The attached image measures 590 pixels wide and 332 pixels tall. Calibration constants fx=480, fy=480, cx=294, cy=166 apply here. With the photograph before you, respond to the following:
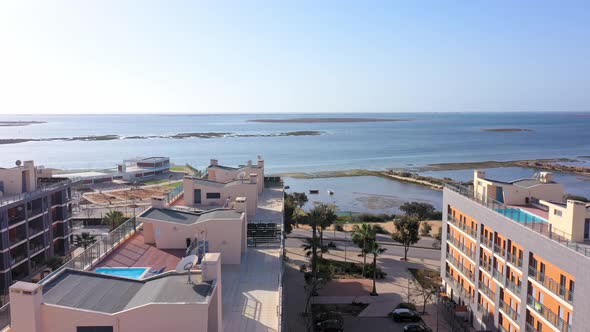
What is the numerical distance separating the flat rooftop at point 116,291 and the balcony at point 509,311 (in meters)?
18.8

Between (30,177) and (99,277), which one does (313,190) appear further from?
(99,277)

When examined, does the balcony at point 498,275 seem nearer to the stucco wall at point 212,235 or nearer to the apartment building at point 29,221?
the stucco wall at point 212,235

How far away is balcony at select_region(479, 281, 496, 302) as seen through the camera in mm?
28525

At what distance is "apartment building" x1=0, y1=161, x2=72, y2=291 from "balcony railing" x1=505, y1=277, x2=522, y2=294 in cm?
3287

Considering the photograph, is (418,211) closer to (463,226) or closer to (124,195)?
(463,226)

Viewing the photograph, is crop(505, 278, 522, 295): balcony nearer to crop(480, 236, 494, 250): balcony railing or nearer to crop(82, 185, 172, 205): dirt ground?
crop(480, 236, 494, 250): balcony railing

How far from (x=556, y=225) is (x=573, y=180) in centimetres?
9170

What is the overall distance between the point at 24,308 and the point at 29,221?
2814 centimetres

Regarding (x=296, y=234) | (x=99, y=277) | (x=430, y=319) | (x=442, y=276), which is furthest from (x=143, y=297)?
(x=296, y=234)

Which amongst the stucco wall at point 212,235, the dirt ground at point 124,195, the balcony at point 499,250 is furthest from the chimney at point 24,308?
the dirt ground at point 124,195

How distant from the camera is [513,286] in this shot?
2608cm

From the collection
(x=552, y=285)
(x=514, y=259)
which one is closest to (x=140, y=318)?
(x=552, y=285)

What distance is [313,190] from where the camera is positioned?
89812mm


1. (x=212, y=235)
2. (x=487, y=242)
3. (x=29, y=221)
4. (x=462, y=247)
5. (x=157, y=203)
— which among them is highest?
(x=157, y=203)
